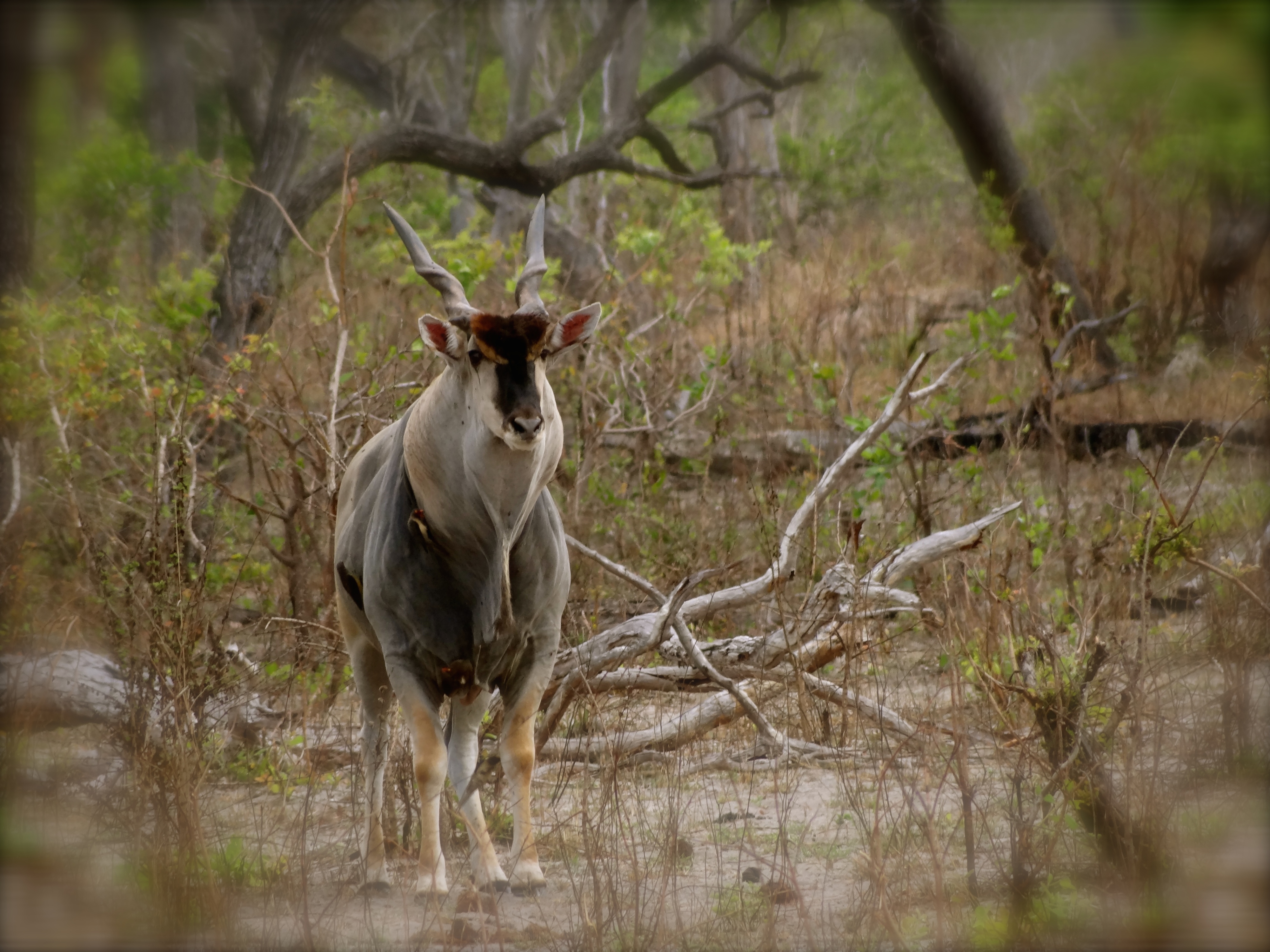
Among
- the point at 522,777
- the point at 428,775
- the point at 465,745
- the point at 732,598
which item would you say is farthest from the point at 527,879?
the point at 732,598

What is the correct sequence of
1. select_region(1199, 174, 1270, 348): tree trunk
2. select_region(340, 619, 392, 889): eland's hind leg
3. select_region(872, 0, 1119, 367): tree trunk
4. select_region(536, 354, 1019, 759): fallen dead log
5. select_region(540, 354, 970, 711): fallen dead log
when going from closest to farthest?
select_region(1199, 174, 1270, 348): tree trunk
select_region(872, 0, 1119, 367): tree trunk
select_region(340, 619, 392, 889): eland's hind leg
select_region(536, 354, 1019, 759): fallen dead log
select_region(540, 354, 970, 711): fallen dead log

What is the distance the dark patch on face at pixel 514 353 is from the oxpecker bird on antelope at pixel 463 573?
69 mm

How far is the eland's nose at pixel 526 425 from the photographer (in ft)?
11.5

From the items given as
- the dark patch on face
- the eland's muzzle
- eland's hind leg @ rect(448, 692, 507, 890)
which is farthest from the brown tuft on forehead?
eland's hind leg @ rect(448, 692, 507, 890)

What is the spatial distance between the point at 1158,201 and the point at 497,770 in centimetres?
403

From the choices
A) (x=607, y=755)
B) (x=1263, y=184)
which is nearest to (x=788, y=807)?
(x=607, y=755)

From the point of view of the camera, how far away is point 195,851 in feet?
9.36

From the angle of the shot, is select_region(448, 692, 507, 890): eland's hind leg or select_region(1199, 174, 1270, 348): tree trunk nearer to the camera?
select_region(1199, 174, 1270, 348): tree trunk

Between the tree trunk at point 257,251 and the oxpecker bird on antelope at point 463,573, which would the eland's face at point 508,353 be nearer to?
the oxpecker bird on antelope at point 463,573

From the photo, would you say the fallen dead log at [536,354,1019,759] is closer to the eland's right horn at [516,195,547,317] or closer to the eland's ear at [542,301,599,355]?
the eland's right horn at [516,195,547,317]

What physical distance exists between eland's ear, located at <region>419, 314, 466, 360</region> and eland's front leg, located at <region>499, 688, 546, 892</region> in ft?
4.37

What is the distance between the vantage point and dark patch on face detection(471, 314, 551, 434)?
3.50m

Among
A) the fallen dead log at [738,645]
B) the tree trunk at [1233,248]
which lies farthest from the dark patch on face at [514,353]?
the tree trunk at [1233,248]

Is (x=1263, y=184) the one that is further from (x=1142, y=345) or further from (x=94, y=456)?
(x=94, y=456)
